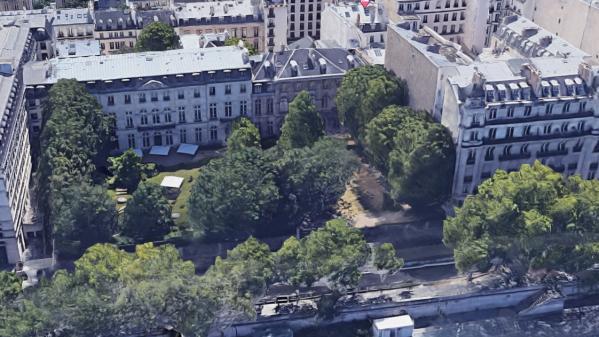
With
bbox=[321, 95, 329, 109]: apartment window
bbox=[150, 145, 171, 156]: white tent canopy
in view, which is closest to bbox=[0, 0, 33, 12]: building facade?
bbox=[150, 145, 171, 156]: white tent canopy

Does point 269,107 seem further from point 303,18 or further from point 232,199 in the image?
point 303,18

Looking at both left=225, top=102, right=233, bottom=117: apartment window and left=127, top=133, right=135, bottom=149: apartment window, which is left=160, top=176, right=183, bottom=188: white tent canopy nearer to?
left=127, top=133, right=135, bottom=149: apartment window

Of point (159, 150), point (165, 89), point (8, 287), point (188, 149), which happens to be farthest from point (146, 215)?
point (165, 89)

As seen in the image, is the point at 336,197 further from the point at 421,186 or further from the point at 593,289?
the point at 593,289

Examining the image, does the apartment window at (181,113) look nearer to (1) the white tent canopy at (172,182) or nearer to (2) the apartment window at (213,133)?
(2) the apartment window at (213,133)

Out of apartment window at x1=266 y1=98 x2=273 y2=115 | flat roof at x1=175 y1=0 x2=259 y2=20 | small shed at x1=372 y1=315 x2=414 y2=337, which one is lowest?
small shed at x1=372 y1=315 x2=414 y2=337

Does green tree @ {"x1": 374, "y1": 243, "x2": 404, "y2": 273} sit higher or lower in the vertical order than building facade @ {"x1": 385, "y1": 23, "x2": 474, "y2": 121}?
lower
